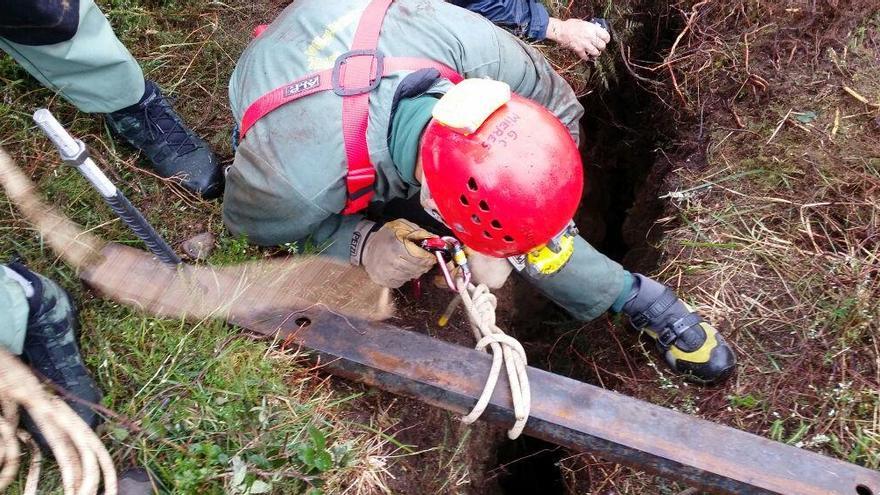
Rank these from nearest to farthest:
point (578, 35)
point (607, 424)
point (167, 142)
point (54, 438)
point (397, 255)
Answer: point (54, 438)
point (607, 424)
point (397, 255)
point (167, 142)
point (578, 35)

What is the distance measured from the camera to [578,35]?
10.9 feet

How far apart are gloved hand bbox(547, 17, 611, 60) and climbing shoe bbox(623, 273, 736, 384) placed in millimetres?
1206

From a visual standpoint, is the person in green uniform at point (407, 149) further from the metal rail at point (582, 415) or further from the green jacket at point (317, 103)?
the metal rail at point (582, 415)

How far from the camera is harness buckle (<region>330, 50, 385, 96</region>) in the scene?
2.21 metres

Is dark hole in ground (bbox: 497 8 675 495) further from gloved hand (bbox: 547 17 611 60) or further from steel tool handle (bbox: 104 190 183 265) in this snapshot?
steel tool handle (bbox: 104 190 183 265)

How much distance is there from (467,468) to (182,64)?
2381 millimetres

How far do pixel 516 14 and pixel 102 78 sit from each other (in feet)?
6.09

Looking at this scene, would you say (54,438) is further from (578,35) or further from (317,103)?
(578,35)

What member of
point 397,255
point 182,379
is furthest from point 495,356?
point 182,379

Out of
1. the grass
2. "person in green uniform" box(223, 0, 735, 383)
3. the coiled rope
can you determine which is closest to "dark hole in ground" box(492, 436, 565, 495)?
"person in green uniform" box(223, 0, 735, 383)

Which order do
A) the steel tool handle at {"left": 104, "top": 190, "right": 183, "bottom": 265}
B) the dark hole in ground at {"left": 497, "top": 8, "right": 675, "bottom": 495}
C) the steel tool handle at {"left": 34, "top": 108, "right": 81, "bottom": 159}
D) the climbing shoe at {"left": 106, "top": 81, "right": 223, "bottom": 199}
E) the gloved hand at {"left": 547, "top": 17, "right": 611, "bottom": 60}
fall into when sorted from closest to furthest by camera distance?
the steel tool handle at {"left": 34, "top": 108, "right": 81, "bottom": 159} < the steel tool handle at {"left": 104, "top": 190, "right": 183, "bottom": 265} < the climbing shoe at {"left": 106, "top": 81, "right": 223, "bottom": 199} < the gloved hand at {"left": 547, "top": 17, "right": 611, "bottom": 60} < the dark hole in ground at {"left": 497, "top": 8, "right": 675, "bottom": 495}

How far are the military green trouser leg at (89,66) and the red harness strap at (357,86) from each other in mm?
751

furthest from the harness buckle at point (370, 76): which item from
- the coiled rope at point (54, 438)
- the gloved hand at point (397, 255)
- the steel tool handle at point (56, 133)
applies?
the coiled rope at point (54, 438)

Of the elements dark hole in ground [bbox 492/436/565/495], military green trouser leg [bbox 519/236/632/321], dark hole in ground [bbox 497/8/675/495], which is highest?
military green trouser leg [bbox 519/236/632/321]
